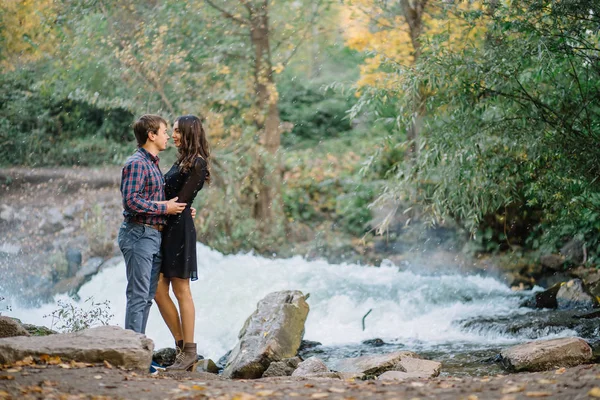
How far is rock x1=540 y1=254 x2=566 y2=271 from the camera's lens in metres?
10.6

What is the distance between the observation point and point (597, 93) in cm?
707

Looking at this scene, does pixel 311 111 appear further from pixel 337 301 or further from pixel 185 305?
pixel 185 305

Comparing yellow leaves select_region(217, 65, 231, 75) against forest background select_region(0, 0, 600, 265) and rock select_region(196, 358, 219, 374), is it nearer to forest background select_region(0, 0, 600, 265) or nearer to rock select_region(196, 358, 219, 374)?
forest background select_region(0, 0, 600, 265)

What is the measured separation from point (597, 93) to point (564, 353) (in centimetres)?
294

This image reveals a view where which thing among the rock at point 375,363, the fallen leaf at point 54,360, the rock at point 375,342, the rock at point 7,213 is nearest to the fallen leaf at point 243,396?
the fallen leaf at point 54,360

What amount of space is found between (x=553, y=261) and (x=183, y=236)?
25.0 ft

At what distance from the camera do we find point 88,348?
441cm

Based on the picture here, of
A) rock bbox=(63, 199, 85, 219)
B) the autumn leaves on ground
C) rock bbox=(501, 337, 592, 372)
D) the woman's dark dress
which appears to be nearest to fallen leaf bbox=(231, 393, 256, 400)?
the autumn leaves on ground

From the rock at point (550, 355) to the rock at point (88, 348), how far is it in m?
3.31

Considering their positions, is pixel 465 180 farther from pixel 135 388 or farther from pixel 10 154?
pixel 10 154

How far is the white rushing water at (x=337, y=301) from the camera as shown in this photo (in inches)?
312

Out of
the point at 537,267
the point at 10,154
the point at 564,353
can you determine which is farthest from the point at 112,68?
the point at 564,353

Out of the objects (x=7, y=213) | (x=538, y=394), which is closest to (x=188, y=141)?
(x=538, y=394)

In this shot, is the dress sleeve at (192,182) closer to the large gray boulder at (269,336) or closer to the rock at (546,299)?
the large gray boulder at (269,336)
